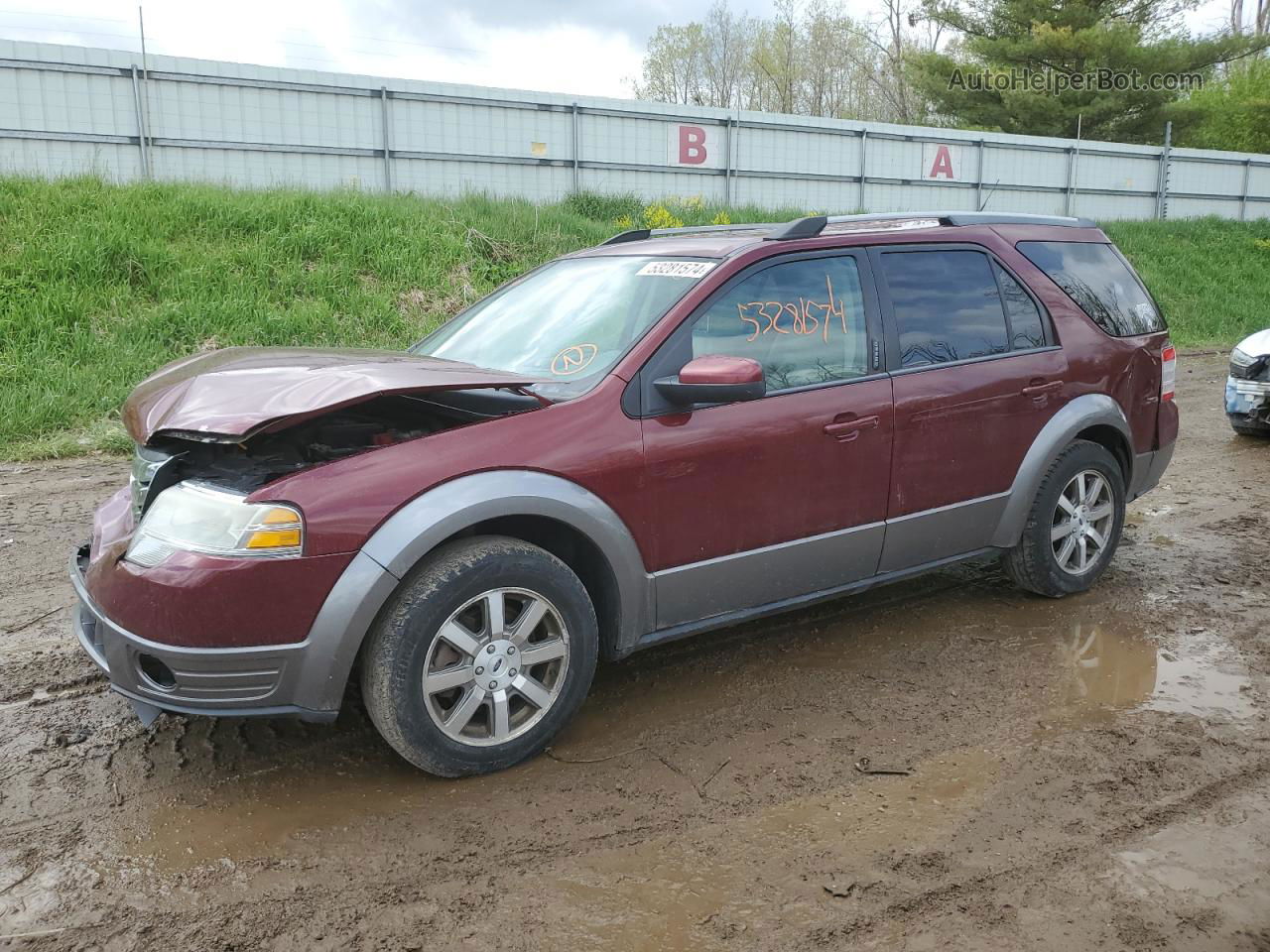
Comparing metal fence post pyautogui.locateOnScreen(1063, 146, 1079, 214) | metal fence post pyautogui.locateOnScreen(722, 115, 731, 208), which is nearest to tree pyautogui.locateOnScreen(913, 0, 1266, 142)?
metal fence post pyautogui.locateOnScreen(1063, 146, 1079, 214)

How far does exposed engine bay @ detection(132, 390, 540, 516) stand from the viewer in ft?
10.7

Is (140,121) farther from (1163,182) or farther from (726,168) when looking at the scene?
(1163,182)

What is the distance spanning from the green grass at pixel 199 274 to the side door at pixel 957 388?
21.6 feet

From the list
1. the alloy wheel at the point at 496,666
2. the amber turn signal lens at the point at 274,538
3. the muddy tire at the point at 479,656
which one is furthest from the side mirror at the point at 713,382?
the amber turn signal lens at the point at 274,538

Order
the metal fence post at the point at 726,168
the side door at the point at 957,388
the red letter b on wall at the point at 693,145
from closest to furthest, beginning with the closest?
the side door at the point at 957,388 → the red letter b on wall at the point at 693,145 → the metal fence post at the point at 726,168

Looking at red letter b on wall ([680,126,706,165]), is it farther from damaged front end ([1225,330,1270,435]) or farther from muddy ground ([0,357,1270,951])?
muddy ground ([0,357,1270,951])

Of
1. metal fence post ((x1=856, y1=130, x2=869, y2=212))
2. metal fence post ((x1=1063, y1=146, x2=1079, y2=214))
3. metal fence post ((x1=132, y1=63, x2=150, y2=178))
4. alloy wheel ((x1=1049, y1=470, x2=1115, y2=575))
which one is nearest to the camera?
alloy wheel ((x1=1049, y1=470, x2=1115, y2=575))

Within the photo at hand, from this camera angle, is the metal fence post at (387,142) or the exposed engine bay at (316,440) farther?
the metal fence post at (387,142)

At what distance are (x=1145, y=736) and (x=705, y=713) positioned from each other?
1563 mm

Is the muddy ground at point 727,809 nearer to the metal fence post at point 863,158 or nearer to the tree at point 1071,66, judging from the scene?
the metal fence post at point 863,158

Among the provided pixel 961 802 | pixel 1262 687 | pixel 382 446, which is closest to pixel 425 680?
pixel 382 446

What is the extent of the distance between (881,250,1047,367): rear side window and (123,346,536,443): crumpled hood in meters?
1.82

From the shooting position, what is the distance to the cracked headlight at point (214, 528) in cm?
295

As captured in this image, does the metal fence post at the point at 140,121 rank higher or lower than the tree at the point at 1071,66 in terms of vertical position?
lower
